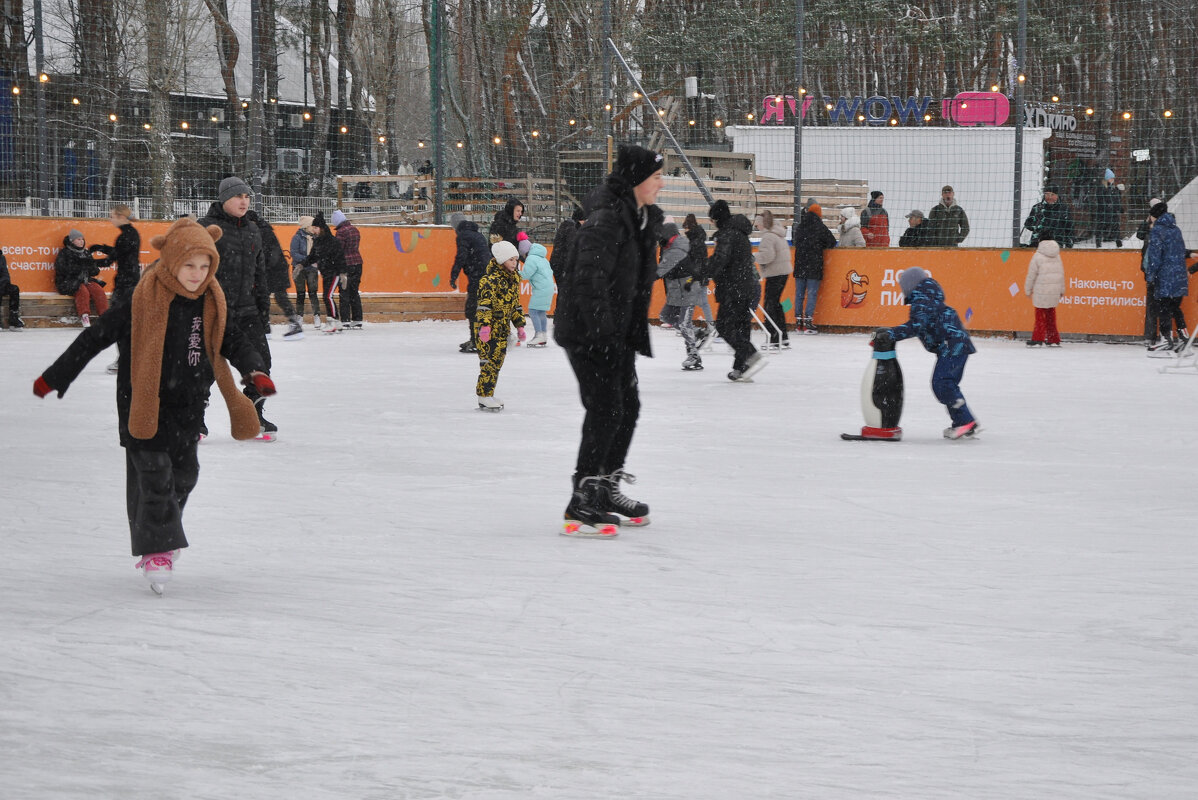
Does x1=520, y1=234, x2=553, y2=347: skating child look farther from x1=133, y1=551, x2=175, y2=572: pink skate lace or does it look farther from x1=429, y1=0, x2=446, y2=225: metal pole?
x1=133, y1=551, x2=175, y2=572: pink skate lace

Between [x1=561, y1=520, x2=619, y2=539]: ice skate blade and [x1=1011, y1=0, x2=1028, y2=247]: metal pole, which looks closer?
[x1=561, y1=520, x2=619, y2=539]: ice skate blade

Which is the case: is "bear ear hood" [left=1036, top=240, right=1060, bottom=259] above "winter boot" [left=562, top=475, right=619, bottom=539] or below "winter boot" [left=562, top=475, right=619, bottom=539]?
above

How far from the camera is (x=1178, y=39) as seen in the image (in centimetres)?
1917

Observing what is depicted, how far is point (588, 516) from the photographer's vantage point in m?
5.33

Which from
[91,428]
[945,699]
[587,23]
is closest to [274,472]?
[91,428]

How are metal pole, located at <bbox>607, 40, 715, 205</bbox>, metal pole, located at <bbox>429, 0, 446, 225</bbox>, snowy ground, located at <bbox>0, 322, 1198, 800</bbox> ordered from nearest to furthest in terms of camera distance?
snowy ground, located at <bbox>0, 322, 1198, 800</bbox>
metal pole, located at <bbox>607, 40, 715, 205</bbox>
metal pole, located at <bbox>429, 0, 446, 225</bbox>

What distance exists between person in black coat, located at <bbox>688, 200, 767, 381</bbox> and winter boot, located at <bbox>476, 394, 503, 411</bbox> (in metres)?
2.61

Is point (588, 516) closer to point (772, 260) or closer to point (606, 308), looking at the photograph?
point (606, 308)

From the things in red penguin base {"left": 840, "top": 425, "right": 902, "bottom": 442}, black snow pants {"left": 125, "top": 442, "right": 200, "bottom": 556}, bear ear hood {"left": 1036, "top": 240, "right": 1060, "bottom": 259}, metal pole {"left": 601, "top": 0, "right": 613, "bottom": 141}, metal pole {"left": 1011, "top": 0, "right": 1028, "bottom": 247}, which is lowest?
red penguin base {"left": 840, "top": 425, "right": 902, "bottom": 442}

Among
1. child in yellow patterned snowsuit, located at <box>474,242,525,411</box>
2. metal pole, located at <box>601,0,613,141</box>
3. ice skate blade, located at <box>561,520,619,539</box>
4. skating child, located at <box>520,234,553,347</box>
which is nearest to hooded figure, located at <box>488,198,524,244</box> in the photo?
child in yellow patterned snowsuit, located at <box>474,242,525,411</box>


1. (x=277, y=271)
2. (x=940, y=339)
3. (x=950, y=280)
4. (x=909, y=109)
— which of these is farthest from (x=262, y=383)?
(x=909, y=109)

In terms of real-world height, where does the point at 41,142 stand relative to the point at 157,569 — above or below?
above

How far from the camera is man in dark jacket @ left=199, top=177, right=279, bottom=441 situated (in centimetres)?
766

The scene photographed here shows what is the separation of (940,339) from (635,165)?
346cm
